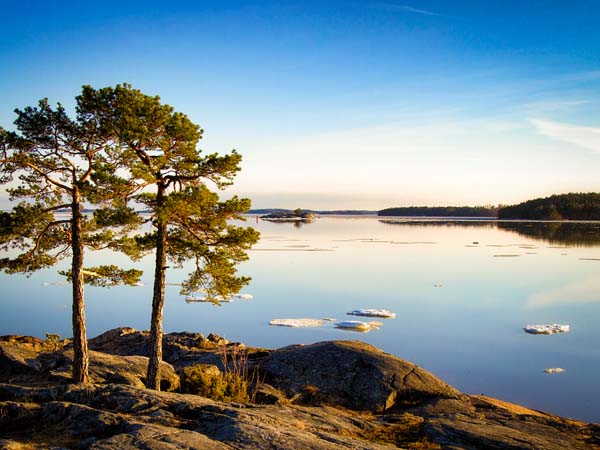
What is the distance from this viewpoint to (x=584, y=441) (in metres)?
10.3

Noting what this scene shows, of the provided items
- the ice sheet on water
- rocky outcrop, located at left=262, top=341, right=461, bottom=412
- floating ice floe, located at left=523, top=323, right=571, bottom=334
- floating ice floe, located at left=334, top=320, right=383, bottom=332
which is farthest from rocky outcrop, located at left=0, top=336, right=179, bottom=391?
floating ice floe, located at left=523, top=323, right=571, bottom=334

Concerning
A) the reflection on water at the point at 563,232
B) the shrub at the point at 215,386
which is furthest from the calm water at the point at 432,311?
the reflection on water at the point at 563,232

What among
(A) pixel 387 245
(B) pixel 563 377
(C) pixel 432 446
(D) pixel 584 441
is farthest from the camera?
(A) pixel 387 245

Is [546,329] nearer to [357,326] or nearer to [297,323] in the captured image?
[357,326]

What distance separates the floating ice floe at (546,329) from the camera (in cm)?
2154

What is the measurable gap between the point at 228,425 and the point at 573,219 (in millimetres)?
185885

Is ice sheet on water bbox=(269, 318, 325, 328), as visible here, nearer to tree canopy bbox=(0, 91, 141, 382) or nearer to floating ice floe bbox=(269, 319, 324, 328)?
floating ice floe bbox=(269, 319, 324, 328)

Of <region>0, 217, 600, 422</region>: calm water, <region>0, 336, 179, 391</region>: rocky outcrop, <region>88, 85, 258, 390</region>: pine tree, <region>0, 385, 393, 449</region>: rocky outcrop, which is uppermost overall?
<region>88, 85, 258, 390</region>: pine tree

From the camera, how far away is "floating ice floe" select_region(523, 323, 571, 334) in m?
21.5

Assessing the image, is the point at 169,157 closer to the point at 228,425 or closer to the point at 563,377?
the point at 228,425

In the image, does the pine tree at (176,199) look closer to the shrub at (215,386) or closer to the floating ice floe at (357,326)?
the shrub at (215,386)

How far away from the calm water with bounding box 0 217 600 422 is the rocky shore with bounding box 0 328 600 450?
3.16m

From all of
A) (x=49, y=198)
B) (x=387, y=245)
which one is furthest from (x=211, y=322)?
(x=387, y=245)

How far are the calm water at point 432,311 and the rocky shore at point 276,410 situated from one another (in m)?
3.16
